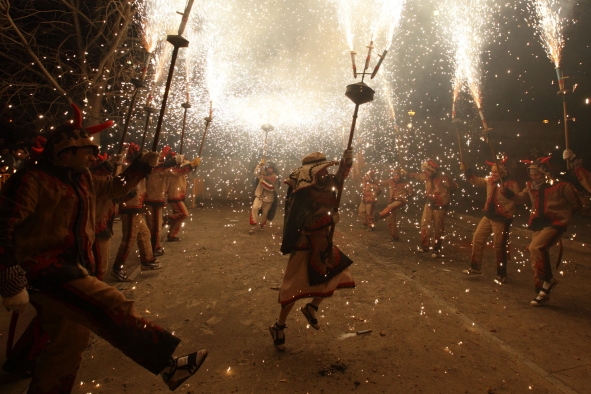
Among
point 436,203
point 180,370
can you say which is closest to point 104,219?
point 180,370

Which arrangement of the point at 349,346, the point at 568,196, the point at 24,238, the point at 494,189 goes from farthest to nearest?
the point at 494,189 < the point at 568,196 < the point at 349,346 < the point at 24,238

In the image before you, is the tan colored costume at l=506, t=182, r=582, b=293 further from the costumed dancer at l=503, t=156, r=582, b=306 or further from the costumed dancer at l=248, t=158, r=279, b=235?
the costumed dancer at l=248, t=158, r=279, b=235

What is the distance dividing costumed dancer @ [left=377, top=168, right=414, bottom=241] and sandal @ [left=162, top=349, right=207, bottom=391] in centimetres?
752

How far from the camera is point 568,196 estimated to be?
498cm

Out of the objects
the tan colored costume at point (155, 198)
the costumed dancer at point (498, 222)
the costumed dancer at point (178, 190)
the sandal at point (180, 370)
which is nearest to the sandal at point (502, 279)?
the costumed dancer at point (498, 222)

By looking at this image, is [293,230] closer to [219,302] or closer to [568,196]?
[219,302]

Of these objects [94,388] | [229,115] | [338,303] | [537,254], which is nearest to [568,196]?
[537,254]

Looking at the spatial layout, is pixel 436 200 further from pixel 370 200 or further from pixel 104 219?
pixel 104 219

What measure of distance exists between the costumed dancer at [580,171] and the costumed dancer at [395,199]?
14.1 feet

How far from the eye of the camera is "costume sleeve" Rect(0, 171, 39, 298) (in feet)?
6.47

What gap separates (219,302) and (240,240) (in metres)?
3.68

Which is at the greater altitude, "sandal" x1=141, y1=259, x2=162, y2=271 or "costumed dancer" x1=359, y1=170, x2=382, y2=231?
"costumed dancer" x1=359, y1=170, x2=382, y2=231

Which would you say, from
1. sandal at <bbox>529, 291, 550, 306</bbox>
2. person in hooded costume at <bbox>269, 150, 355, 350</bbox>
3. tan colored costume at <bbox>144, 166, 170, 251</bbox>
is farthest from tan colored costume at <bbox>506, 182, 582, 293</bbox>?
tan colored costume at <bbox>144, 166, 170, 251</bbox>

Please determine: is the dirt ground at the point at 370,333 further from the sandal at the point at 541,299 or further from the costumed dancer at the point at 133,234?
the costumed dancer at the point at 133,234
